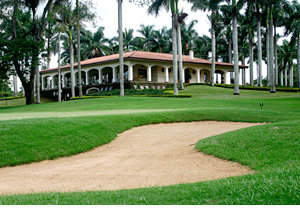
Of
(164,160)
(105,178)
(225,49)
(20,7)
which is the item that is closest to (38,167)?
(105,178)

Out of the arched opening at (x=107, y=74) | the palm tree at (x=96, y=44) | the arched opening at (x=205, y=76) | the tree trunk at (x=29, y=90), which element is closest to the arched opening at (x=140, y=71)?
the arched opening at (x=107, y=74)

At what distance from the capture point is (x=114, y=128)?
13.2m

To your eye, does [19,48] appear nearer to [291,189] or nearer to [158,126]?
[158,126]

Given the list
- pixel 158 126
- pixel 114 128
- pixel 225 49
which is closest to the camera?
pixel 114 128

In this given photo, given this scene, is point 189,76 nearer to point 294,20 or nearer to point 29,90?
point 294,20

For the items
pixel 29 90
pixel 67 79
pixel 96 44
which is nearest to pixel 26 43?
pixel 29 90

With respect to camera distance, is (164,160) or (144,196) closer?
(144,196)

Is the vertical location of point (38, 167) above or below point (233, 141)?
below

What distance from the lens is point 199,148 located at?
9094 millimetres

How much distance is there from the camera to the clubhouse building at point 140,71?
144 ft

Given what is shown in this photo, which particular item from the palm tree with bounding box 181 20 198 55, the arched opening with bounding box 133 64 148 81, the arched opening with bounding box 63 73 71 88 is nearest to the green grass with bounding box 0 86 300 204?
the arched opening with bounding box 133 64 148 81

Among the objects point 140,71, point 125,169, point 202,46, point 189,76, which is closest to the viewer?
point 125,169

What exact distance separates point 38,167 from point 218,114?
1135 cm

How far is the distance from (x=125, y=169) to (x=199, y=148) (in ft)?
8.69
